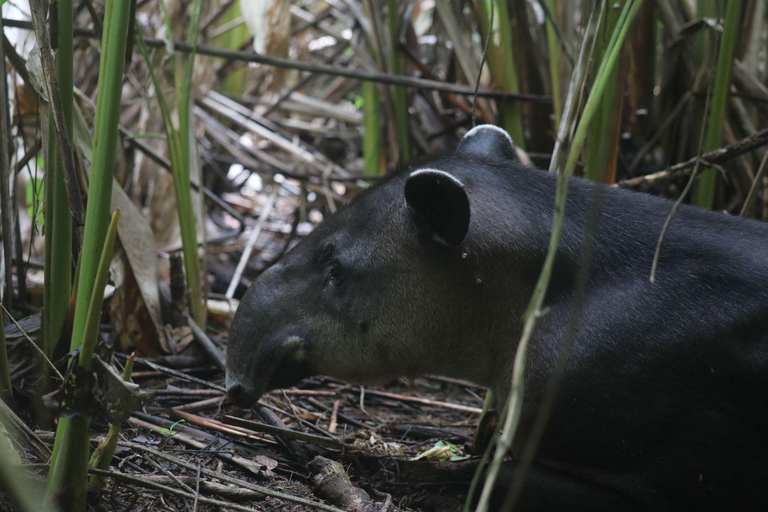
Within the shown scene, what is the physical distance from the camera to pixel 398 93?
5.11 meters

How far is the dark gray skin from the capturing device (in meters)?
2.36

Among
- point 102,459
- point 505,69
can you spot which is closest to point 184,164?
point 102,459

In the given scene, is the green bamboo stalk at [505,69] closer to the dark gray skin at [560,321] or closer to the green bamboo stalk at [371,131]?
the green bamboo stalk at [371,131]

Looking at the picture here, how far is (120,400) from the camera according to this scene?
5.84 feet

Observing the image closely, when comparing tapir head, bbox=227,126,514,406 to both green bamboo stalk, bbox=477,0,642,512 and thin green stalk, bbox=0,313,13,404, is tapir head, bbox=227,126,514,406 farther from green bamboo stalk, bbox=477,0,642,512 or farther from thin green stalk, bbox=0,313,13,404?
green bamboo stalk, bbox=477,0,642,512

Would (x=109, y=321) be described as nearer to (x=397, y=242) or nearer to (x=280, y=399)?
(x=280, y=399)

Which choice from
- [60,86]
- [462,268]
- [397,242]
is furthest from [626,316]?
[60,86]

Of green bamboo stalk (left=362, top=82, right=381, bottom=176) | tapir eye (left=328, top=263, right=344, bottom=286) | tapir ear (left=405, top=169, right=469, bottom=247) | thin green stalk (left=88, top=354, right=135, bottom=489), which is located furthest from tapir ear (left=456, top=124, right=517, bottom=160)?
green bamboo stalk (left=362, top=82, right=381, bottom=176)

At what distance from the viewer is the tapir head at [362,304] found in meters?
2.80

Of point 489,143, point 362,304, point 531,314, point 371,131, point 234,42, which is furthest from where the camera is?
point 234,42

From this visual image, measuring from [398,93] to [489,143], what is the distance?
1.88 meters

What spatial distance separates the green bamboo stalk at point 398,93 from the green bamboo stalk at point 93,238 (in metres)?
3.29

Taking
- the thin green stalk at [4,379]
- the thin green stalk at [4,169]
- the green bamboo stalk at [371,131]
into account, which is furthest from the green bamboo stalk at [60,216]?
the green bamboo stalk at [371,131]

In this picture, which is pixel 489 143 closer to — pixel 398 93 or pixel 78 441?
pixel 398 93
